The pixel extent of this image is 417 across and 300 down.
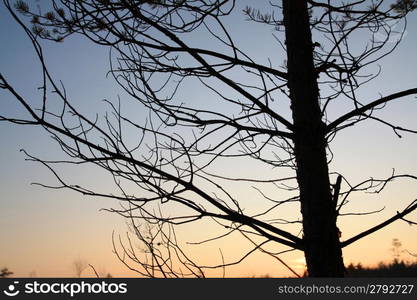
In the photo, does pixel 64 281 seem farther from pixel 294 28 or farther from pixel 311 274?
pixel 294 28

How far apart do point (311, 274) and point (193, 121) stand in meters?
1.15

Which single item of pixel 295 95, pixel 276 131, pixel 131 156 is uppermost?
pixel 295 95

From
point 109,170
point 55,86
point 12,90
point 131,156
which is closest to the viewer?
point 12,90

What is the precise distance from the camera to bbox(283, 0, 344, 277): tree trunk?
2314mm

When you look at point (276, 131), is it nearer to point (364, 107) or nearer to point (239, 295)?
point (364, 107)

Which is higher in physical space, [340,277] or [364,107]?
[364,107]

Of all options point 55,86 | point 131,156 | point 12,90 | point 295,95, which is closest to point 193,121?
point 131,156

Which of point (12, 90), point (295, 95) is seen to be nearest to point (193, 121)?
point (295, 95)

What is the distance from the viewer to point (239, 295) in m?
2.13

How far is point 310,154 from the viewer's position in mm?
2463

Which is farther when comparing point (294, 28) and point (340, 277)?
point (294, 28)

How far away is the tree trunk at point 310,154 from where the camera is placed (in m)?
2.31

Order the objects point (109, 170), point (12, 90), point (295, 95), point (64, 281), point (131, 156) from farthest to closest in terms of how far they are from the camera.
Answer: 1. point (64, 281)
2. point (295, 95)
3. point (109, 170)
4. point (131, 156)
5. point (12, 90)

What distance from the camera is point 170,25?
2.74 meters
